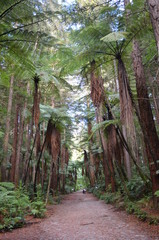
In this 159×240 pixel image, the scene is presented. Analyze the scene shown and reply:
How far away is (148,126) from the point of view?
5301mm

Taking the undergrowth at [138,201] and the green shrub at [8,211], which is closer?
the green shrub at [8,211]

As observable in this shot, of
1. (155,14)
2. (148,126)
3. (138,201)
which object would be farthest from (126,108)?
(138,201)

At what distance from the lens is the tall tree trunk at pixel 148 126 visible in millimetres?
4875

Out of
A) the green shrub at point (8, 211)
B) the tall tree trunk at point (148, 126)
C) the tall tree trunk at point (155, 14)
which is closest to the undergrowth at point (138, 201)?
the tall tree trunk at point (148, 126)

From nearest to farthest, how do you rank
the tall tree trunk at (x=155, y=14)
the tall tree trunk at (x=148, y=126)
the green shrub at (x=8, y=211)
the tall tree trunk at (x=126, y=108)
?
the tall tree trunk at (x=155, y=14) < the green shrub at (x=8, y=211) < the tall tree trunk at (x=126, y=108) < the tall tree trunk at (x=148, y=126)

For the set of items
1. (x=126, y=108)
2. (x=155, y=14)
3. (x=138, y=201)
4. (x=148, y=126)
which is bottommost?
(x=138, y=201)

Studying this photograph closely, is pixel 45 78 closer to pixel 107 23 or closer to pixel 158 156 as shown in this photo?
pixel 107 23

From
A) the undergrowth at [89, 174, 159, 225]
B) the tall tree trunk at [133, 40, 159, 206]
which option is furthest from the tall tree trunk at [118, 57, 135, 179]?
the undergrowth at [89, 174, 159, 225]

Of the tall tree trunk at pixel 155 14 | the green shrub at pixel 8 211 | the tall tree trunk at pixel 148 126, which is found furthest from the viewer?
the tall tree trunk at pixel 148 126

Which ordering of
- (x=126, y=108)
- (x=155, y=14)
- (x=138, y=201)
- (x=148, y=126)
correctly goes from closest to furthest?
1. (x=155, y=14)
2. (x=126, y=108)
3. (x=148, y=126)
4. (x=138, y=201)

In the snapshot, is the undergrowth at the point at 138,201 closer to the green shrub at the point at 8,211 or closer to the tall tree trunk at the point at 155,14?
the green shrub at the point at 8,211

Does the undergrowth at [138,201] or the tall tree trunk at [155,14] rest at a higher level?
the tall tree trunk at [155,14]

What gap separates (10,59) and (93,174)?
17802 mm

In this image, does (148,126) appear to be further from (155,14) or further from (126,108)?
(155,14)
